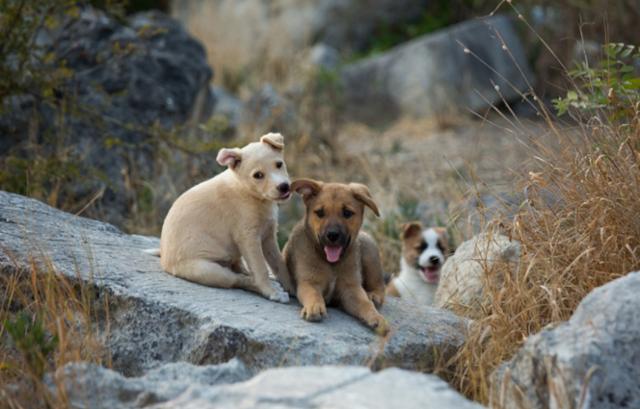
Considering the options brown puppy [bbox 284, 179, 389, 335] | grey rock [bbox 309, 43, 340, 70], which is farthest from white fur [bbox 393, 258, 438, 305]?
grey rock [bbox 309, 43, 340, 70]

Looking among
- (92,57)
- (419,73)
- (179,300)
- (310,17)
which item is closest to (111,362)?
(179,300)

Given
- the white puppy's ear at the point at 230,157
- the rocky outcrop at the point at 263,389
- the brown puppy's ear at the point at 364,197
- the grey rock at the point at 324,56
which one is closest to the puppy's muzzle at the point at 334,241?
the brown puppy's ear at the point at 364,197

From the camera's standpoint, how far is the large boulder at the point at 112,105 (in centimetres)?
926

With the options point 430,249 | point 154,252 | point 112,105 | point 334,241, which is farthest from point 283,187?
point 112,105

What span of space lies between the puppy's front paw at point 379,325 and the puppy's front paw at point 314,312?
266 millimetres

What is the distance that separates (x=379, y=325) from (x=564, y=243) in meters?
1.24

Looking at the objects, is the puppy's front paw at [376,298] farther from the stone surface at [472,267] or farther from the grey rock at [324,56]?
the grey rock at [324,56]

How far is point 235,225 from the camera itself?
19.2 feet

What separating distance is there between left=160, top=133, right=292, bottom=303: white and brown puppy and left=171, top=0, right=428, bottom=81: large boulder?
40.6ft

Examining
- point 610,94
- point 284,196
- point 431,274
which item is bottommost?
point 431,274

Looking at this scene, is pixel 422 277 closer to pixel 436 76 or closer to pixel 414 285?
pixel 414 285

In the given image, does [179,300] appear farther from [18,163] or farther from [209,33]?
[209,33]

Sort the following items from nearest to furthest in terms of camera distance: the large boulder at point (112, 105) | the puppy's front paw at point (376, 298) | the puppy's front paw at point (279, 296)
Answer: the puppy's front paw at point (279, 296)
the puppy's front paw at point (376, 298)
the large boulder at point (112, 105)

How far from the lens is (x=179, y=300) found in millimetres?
5477
